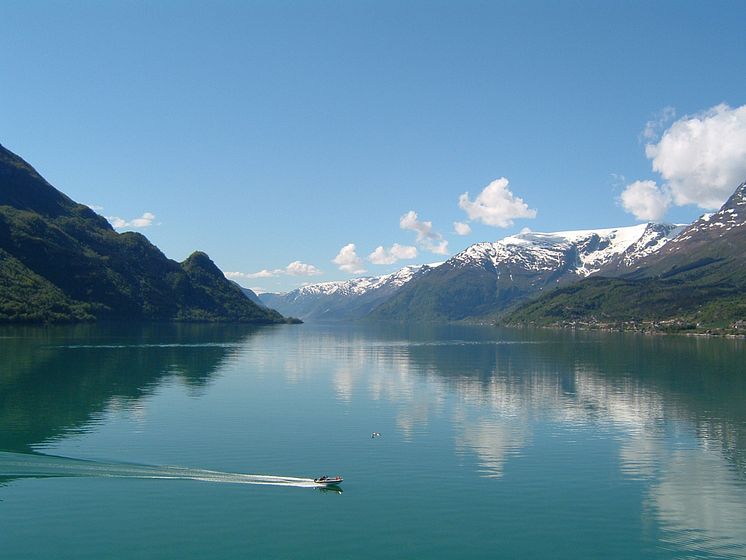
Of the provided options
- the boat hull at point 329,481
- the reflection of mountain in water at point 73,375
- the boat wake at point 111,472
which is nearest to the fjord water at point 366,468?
the boat wake at point 111,472

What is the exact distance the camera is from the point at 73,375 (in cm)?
11112

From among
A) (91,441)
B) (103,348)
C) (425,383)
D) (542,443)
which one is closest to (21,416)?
(91,441)

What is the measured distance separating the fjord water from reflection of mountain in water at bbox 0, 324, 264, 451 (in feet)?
2.39

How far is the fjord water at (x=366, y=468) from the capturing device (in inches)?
1524

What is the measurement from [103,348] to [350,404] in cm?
10354

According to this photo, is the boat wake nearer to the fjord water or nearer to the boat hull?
the fjord water

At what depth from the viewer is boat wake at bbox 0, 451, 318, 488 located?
49.2 meters

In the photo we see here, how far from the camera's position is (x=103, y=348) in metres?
169

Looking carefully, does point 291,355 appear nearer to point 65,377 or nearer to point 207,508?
point 65,377

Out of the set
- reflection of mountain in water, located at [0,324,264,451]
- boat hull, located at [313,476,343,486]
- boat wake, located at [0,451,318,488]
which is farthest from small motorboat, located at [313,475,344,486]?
reflection of mountain in water, located at [0,324,264,451]

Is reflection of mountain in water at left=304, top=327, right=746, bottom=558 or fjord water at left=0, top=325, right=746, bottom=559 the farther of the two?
reflection of mountain in water at left=304, top=327, right=746, bottom=558

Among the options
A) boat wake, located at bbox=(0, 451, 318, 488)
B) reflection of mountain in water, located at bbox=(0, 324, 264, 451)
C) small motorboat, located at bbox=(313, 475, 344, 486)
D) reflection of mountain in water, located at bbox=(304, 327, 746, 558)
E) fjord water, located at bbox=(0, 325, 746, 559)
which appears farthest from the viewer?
reflection of mountain in water, located at bbox=(0, 324, 264, 451)

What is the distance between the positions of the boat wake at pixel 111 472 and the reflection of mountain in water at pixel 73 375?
560cm

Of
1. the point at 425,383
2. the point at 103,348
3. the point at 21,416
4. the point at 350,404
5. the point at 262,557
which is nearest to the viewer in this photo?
the point at 262,557
